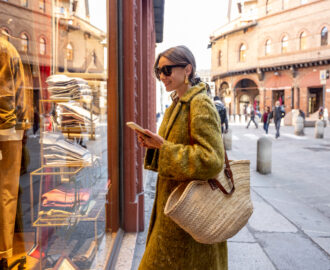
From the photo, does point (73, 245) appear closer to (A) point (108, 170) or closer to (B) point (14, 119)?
(A) point (108, 170)

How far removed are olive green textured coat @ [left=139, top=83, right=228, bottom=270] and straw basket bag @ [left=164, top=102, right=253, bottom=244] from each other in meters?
0.08

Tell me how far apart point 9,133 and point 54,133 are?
2.35ft

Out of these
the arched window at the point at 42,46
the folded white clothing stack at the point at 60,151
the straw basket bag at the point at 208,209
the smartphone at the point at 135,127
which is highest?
the arched window at the point at 42,46

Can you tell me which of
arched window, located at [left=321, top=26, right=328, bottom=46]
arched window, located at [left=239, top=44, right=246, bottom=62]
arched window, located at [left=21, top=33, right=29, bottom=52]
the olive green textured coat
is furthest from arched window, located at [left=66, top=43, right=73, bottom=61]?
arched window, located at [left=239, top=44, right=246, bottom=62]

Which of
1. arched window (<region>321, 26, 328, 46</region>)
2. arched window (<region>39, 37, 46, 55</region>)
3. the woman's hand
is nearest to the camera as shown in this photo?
the woman's hand

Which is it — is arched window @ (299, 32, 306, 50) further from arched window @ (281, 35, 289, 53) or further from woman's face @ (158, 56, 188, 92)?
woman's face @ (158, 56, 188, 92)

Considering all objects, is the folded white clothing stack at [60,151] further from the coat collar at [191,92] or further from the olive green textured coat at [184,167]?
the coat collar at [191,92]

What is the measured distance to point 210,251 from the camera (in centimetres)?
184

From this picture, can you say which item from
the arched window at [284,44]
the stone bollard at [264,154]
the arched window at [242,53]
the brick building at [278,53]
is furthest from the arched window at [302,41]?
the stone bollard at [264,154]

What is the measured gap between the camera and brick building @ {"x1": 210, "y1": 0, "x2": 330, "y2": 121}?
3384 cm

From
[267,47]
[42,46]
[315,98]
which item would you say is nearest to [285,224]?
[42,46]

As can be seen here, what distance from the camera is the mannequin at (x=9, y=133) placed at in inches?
63.6

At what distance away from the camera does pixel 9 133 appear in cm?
174

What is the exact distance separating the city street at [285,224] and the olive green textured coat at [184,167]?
1678 millimetres
